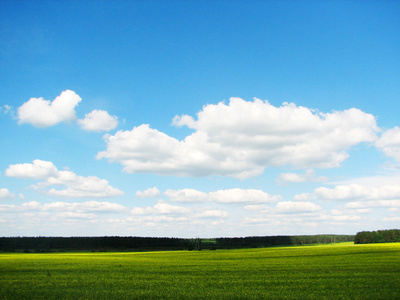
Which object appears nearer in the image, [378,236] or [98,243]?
[98,243]

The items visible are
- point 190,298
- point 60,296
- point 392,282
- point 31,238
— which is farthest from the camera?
point 31,238

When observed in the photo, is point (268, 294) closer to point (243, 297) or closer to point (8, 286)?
point (243, 297)

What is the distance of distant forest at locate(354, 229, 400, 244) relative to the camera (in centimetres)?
17315

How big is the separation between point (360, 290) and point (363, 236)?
18025 centimetres

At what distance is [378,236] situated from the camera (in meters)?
176

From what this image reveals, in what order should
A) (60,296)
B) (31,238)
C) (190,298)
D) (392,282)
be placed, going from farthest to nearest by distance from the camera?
(31,238)
(392,282)
(60,296)
(190,298)

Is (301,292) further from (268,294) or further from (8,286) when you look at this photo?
(8,286)

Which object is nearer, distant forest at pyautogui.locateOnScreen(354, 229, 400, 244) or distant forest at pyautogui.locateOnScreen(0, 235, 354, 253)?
distant forest at pyautogui.locateOnScreen(0, 235, 354, 253)

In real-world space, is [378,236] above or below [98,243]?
above

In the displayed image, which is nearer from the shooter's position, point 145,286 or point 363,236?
point 145,286

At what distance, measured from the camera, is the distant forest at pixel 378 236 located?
173 m

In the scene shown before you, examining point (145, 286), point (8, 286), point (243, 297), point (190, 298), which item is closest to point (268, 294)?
point (243, 297)

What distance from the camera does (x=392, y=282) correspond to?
24656mm

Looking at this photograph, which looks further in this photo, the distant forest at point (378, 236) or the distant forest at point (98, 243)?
the distant forest at point (378, 236)
